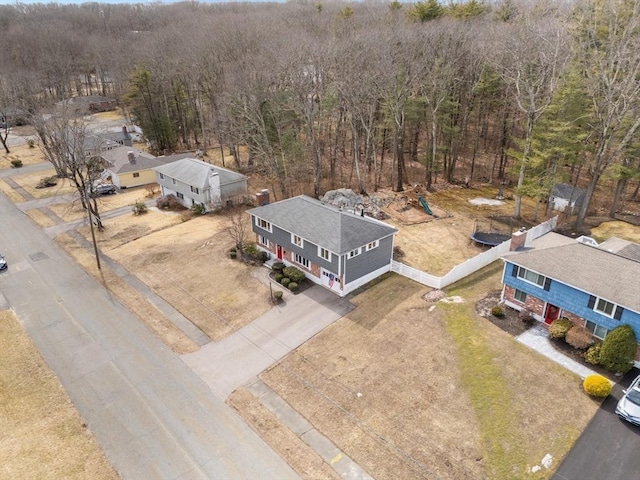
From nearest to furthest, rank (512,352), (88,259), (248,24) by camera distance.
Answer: (512,352) → (88,259) → (248,24)

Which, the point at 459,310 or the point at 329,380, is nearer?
the point at 329,380

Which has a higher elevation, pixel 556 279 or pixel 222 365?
pixel 556 279

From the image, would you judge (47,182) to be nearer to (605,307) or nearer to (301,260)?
(301,260)

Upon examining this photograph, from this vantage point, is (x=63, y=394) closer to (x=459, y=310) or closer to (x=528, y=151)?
(x=459, y=310)

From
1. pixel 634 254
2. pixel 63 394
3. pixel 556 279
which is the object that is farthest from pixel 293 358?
pixel 634 254

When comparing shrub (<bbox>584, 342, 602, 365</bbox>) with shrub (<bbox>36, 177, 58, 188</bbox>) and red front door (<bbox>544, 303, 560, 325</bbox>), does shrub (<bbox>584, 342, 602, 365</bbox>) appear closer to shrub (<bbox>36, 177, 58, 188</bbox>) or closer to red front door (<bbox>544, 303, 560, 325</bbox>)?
red front door (<bbox>544, 303, 560, 325</bbox>)

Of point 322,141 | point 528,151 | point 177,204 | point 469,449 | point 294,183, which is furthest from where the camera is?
point 322,141

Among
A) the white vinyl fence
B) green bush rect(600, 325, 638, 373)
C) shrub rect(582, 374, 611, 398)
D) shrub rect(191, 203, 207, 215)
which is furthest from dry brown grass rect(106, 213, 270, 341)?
green bush rect(600, 325, 638, 373)
